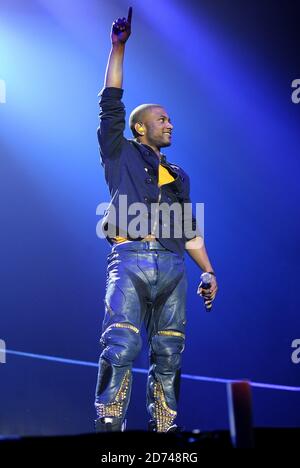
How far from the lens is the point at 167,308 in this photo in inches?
105

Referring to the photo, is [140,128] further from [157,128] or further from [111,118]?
[111,118]

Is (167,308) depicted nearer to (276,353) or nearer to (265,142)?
(276,353)

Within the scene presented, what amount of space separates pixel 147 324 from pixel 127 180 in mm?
618

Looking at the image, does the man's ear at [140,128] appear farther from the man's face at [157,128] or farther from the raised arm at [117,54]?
the raised arm at [117,54]

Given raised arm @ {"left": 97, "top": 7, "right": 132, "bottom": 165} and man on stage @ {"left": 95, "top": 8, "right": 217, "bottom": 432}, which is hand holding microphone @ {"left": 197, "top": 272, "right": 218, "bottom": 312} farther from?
raised arm @ {"left": 97, "top": 7, "right": 132, "bottom": 165}

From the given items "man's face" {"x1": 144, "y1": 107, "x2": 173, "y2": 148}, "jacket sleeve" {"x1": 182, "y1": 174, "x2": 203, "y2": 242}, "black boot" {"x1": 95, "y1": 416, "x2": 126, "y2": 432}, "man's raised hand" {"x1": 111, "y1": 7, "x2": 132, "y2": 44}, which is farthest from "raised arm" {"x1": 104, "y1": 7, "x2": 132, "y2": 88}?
"black boot" {"x1": 95, "y1": 416, "x2": 126, "y2": 432}

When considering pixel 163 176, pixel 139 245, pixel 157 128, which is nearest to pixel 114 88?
Result: pixel 157 128

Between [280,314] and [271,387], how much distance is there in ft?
1.41

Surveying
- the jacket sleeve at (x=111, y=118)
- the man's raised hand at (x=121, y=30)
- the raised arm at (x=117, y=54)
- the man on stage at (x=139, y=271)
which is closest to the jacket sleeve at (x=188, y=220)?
the man on stage at (x=139, y=271)

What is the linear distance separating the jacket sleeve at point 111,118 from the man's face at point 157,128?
0.26 meters

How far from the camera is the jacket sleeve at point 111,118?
269cm

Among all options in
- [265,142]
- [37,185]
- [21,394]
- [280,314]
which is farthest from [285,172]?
[21,394]

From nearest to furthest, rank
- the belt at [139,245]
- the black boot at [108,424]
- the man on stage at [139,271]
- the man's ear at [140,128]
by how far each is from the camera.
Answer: the black boot at [108,424], the man on stage at [139,271], the belt at [139,245], the man's ear at [140,128]

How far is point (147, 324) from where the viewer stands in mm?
2738
